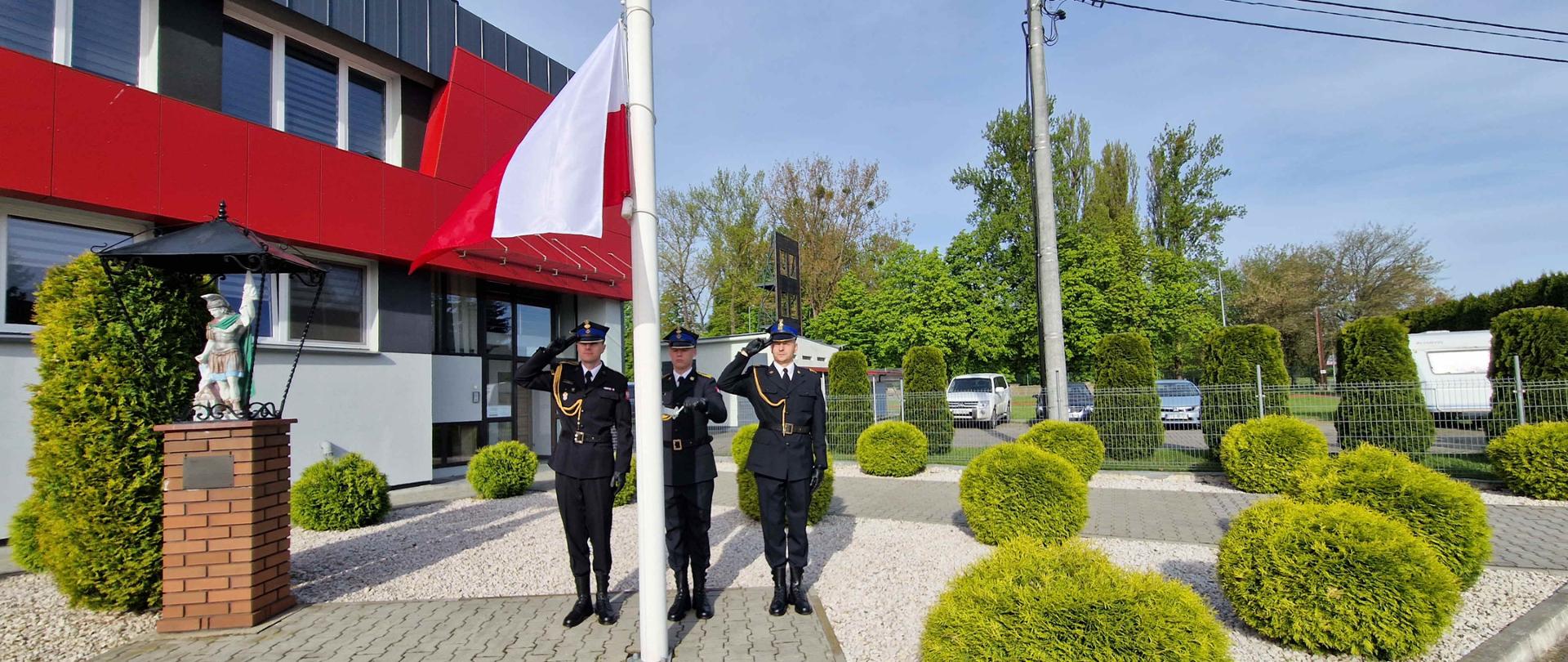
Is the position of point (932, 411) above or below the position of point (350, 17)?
below

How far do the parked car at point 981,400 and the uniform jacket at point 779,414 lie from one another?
1159 centimetres

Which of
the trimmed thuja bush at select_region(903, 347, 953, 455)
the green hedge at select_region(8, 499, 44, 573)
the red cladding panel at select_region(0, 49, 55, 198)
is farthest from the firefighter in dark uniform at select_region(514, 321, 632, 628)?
the trimmed thuja bush at select_region(903, 347, 953, 455)

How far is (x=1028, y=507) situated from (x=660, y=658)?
375cm

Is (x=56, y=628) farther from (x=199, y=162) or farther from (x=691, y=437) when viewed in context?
(x=199, y=162)

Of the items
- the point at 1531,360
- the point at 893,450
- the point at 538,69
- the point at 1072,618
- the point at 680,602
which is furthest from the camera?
the point at 538,69

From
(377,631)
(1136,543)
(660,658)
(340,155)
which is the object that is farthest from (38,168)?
(1136,543)

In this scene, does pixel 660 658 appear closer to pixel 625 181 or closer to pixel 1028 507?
pixel 625 181

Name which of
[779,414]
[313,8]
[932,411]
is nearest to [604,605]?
[779,414]

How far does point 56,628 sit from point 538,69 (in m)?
10.9

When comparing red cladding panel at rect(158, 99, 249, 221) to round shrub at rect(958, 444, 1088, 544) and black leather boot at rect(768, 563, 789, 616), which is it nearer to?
black leather boot at rect(768, 563, 789, 616)

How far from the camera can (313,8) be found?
9055mm

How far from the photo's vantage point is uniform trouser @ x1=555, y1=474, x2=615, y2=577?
427 centimetres

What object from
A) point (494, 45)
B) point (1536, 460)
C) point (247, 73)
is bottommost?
A: point (1536, 460)

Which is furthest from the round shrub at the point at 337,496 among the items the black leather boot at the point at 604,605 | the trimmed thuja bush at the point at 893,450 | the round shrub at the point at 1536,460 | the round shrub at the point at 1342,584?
the round shrub at the point at 1536,460
